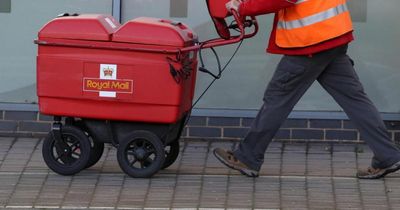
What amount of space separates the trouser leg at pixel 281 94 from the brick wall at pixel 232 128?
3.96 feet

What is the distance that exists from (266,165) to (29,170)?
5.56 ft

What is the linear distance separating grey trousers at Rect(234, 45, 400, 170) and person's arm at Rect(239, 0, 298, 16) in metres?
0.40

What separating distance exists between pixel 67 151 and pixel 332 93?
1835 millimetres

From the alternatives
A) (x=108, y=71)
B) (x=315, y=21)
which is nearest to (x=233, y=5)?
(x=315, y=21)

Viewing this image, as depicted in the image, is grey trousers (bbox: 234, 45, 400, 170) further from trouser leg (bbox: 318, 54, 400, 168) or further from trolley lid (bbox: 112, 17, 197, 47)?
trolley lid (bbox: 112, 17, 197, 47)

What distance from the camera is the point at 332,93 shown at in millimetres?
7043

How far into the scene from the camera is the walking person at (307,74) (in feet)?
22.0

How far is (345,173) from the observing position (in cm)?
732

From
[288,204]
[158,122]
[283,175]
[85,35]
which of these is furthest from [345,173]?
[85,35]

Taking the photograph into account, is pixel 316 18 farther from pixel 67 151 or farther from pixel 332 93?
pixel 67 151

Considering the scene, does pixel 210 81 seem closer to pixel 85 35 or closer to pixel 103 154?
pixel 103 154

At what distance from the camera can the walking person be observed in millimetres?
6699

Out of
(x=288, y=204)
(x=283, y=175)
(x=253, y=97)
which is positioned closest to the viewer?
(x=288, y=204)

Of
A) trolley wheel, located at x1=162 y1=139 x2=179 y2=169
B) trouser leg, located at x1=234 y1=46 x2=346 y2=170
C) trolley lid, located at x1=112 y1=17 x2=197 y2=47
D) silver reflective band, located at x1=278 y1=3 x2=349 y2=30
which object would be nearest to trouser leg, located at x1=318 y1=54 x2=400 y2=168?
trouser leg, located at x1=234 y1=46 x2=346 y2=170
